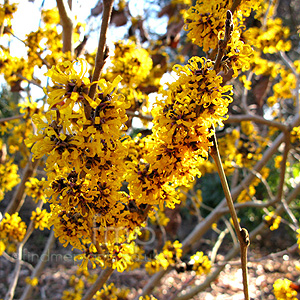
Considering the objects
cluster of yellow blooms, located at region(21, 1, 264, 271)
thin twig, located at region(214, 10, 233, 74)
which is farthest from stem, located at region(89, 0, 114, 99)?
thin twig, located at region(214, 10, 233, 74)

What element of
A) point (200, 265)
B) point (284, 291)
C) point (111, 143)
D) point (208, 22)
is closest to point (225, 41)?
point (208, 22)

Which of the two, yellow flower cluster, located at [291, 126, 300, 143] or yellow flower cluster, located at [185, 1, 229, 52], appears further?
yellow flower cluster, located at [291, 126, 300, 143]

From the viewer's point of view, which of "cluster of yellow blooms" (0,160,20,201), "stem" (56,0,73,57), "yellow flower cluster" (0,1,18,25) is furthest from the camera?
"cluster of yellow blooms" (0,160,20,201)

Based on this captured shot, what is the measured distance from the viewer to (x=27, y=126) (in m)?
2.46

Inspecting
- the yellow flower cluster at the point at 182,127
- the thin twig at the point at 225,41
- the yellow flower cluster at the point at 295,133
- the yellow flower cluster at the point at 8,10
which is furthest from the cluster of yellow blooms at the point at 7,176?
the yellow flower cluster at the point at 295,133

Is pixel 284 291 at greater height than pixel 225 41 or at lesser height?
lesser

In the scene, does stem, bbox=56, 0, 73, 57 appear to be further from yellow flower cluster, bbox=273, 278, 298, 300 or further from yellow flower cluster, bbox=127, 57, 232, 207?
yellow flower cluster, bbox=273, 278, 298, 300

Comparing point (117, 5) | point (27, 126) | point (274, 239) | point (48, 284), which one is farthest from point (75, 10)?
point (274, 239)

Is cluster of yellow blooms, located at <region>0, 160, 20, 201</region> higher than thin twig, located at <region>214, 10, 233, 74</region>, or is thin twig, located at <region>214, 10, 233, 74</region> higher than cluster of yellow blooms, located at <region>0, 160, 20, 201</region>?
thin twig, located at <region>214, 10, 233, 74</region>

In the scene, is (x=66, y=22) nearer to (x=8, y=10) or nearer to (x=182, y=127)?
(x=8, y=10)

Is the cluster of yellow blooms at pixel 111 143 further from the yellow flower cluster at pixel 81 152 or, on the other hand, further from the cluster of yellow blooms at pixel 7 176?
the cluster of yellow blooms at pixel 7 176

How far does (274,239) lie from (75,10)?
20.1ft

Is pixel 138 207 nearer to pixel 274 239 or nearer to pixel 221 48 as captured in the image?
pixel 221 48

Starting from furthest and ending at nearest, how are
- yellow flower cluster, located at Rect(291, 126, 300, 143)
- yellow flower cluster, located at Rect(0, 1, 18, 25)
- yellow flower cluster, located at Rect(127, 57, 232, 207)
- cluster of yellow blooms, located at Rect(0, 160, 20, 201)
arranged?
cluster of yellow blooms, located at Rect(0, 160, 20, 201) → yellow flower cluster, located at Rect(291, 126, 300, 143) → yellow flower cluster, located at Rect(0, 1, 18, 25) → yellow flower cluster, located at Rect(127, 57, 232, 207)
